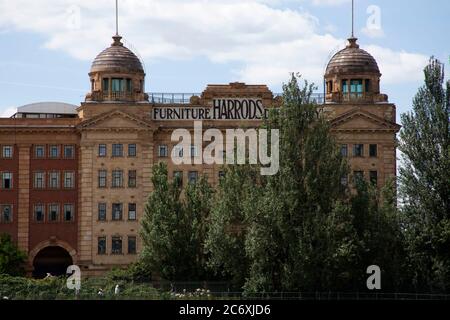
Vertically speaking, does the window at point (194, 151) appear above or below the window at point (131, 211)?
above

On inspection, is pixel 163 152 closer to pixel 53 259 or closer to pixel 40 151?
pixel 40 151

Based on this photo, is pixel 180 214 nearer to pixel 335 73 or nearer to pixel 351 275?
pixel 351 275

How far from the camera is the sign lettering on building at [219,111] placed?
10112 cm

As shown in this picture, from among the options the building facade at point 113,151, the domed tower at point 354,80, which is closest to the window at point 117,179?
the building facade at point 113,151

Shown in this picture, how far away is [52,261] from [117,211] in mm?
7121

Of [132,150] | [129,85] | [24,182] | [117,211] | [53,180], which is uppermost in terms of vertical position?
[129,85]

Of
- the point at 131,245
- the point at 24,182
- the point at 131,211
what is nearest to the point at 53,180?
the point at 24,182

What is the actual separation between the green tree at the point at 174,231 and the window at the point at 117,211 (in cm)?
1240

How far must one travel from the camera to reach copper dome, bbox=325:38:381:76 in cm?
10206

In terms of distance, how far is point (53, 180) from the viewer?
10181cm

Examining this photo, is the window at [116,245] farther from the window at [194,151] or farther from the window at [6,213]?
the window at [194,151]

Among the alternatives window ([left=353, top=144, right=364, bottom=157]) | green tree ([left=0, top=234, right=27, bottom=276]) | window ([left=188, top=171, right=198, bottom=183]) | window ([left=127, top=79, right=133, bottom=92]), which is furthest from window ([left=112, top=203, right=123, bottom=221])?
window ([left=353, top=144, right=364, bottom=157])

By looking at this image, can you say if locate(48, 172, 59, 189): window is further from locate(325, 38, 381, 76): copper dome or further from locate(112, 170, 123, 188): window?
locate(325, 38, 381, 76): copper dome
